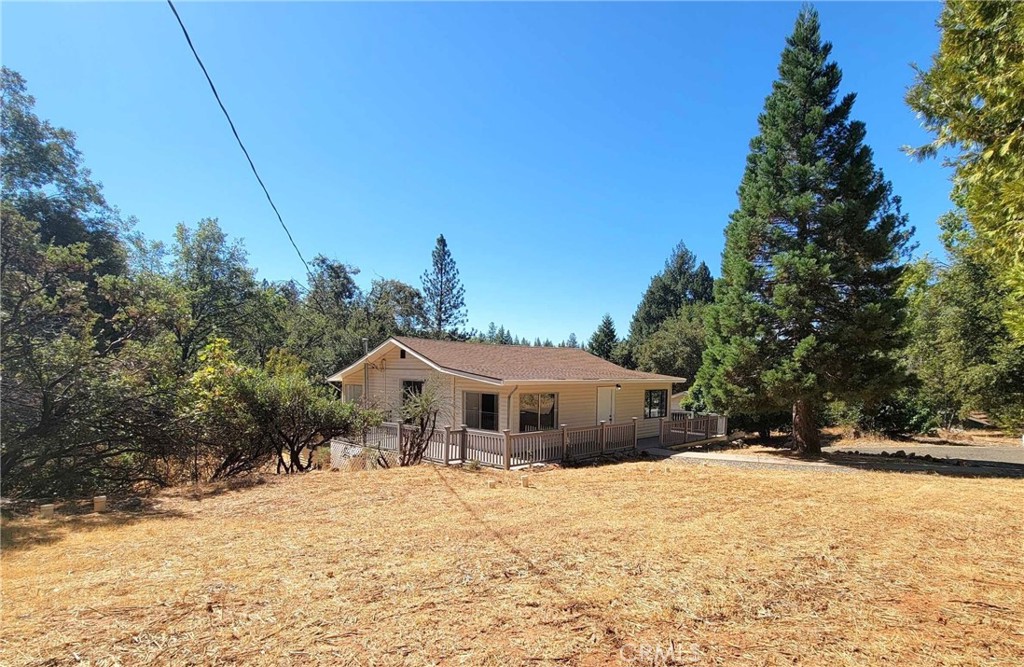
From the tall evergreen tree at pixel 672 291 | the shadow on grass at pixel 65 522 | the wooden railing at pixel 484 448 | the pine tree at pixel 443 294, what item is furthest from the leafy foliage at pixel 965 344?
the pine tree at pixel 443 294

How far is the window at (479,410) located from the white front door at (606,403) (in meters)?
3.97

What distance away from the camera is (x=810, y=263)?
464 inches

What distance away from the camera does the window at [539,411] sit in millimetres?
15070

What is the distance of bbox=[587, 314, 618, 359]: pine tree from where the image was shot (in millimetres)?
41997

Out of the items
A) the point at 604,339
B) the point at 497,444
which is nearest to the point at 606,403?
the point at 497,444

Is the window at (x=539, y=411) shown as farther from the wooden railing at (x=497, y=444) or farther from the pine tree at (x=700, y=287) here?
the pine tree at (x=700, y=287)

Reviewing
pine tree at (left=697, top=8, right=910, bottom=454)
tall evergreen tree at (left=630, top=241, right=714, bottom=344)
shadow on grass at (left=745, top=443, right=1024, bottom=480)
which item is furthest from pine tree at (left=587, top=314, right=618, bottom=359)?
pine tree at (left=697, top=8, right=910, bottom=454)

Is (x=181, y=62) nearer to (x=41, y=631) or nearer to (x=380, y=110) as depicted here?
(x=380, y=110)

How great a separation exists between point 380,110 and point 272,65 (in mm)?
2997

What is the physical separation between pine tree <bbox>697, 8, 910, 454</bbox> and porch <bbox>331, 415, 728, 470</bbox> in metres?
3.41

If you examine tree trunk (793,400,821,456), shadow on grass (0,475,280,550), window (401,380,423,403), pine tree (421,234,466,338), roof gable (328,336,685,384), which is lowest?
shadow on grass (0,475,280,550)

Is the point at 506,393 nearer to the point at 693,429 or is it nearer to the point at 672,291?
the point at 693,429

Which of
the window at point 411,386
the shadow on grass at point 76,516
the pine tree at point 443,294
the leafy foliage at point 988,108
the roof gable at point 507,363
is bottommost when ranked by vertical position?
the shadow on grass at point 76,516

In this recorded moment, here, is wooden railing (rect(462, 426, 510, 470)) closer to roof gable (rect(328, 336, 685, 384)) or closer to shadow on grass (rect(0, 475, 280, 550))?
roof gable (rect(328, 336, 685, 384))
